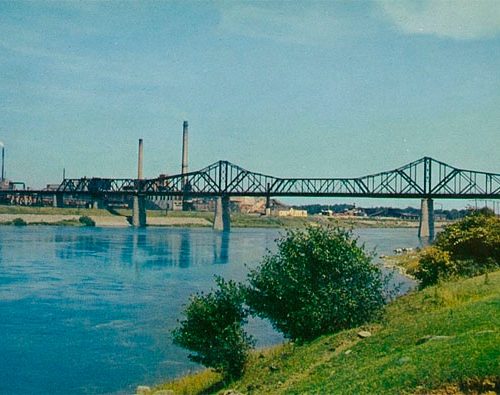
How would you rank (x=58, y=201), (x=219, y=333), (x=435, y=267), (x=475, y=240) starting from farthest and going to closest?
(x=58, y=201) → (x=475, y=240) → (x=435, y=267) → (x=219, y=333)

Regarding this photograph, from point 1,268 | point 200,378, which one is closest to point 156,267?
point 1,268

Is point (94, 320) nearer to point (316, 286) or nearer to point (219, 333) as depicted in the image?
point (219, 333)

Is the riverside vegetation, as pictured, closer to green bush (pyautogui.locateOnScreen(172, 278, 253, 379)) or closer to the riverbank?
green bush (pyautogui.locateOnScreen(172, 278, 253, 379))

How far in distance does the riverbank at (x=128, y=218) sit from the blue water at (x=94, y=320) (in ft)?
213

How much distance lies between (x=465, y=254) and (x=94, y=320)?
16057 mm

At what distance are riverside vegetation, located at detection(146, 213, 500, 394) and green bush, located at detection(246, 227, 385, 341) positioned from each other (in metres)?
0.04

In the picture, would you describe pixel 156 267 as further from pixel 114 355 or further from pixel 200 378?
pixel 200 378

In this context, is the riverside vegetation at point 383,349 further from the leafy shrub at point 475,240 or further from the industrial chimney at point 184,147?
the industrial chimney at point 184,147

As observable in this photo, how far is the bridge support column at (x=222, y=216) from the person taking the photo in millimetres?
128750

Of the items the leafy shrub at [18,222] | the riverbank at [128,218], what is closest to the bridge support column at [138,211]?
the riverbank at [128,218]

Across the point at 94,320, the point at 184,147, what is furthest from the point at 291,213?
the point at 94,320

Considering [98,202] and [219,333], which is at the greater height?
[98,202]

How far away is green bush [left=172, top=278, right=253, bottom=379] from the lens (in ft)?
57.5

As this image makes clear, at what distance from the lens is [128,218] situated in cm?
13975
